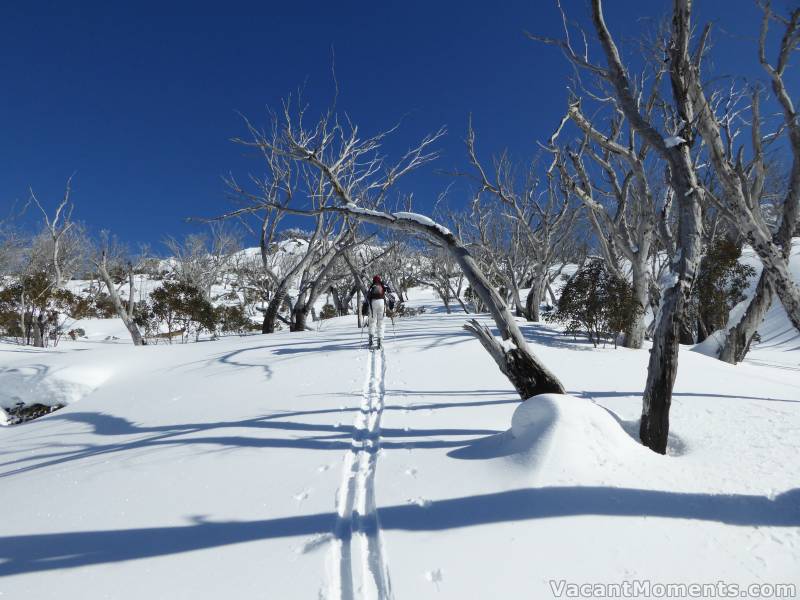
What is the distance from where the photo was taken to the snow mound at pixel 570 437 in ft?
8.62

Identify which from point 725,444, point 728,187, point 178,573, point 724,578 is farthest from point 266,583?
point 728,187

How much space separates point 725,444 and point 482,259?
19130mm

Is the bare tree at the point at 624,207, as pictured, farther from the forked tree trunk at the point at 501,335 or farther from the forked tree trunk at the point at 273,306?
the forked tree trunk at the point at 273,306

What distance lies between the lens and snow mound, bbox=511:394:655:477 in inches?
103

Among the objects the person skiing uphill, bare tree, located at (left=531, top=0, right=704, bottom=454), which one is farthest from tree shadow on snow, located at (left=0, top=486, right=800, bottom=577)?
the person skiing uphill

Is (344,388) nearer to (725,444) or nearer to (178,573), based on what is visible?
(178,573)

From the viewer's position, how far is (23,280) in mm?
15055

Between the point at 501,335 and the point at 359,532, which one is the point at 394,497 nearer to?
the point at 359,532

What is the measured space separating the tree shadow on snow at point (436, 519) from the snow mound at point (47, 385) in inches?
199

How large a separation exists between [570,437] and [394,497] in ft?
4.40

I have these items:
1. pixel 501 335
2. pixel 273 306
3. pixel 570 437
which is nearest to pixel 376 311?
pixel 501 335

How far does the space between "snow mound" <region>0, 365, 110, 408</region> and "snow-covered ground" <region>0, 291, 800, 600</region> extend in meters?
1.52

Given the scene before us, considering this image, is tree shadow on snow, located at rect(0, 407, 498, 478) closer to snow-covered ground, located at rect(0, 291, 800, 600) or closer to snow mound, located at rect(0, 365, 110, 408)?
snow-covered ground, located at rect(0, 291, 800, 600)

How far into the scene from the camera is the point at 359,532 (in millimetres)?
2176
